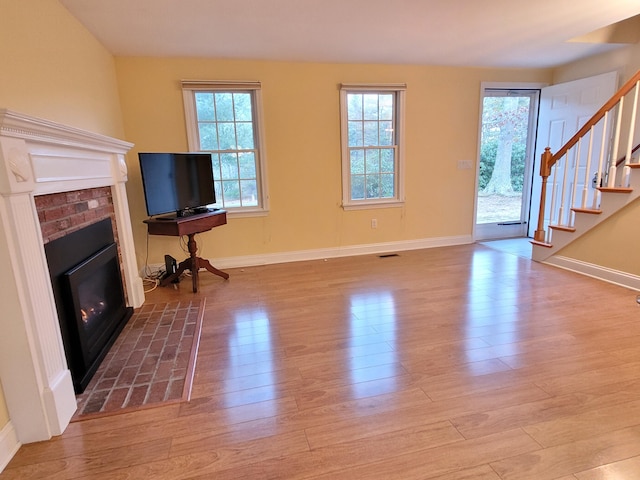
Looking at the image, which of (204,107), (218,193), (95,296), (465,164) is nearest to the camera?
(95,296)

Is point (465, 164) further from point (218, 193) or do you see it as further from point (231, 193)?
point (218, 193)

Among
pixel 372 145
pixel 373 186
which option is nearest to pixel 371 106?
pixel 372 145

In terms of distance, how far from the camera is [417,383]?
75.0 inches

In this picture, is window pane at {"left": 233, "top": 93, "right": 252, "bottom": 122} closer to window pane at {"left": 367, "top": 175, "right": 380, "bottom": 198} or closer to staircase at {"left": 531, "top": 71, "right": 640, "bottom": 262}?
window pane at {"left": 367, "top": 175, "right": 380, "bottom": 198}

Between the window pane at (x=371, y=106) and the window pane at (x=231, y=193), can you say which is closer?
the window pane at (x=231, y=193)

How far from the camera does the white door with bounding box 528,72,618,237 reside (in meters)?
3.98

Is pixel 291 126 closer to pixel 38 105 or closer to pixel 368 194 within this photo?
pixel 368 194

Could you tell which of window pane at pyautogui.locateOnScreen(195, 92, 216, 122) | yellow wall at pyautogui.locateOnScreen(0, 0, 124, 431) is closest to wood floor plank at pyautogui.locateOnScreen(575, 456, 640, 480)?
yellow wall at pyautogui.locateOnScreen(0, 0, 124, 431)

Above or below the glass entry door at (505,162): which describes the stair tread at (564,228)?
below

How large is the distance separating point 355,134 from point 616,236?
2889mm

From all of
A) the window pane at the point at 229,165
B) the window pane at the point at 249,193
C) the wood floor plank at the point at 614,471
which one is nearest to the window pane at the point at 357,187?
the window pane at the point at 249,193

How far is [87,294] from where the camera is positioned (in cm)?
223

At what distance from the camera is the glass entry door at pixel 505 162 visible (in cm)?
490

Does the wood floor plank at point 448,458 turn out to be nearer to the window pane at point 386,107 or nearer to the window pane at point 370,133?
the window pane at point 370,133
